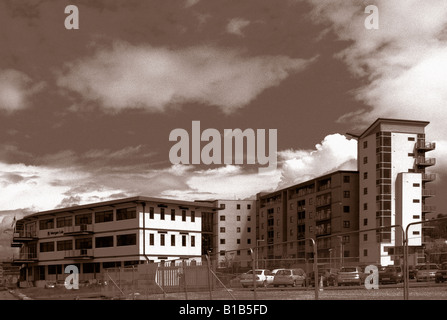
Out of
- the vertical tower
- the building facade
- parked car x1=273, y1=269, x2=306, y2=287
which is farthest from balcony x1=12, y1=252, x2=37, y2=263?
parked car x1=273, y1=269, x2=306, y2=287

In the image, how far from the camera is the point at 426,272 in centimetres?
1430

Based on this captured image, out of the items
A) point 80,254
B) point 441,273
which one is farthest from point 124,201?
point 441,273

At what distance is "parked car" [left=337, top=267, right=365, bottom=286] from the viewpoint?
18.9 metres

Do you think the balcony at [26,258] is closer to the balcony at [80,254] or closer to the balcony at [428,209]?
the balcony at [80,254]

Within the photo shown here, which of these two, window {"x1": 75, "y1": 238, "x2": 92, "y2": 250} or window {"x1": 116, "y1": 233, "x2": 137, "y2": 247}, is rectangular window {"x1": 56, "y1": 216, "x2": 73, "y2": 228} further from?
window {"x1": 116, "y1": 233, "x2": 137, "y2": 247}

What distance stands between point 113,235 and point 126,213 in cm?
385

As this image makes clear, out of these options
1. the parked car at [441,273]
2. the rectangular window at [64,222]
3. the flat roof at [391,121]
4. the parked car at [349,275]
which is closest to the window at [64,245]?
the rectangular window at [64,222]

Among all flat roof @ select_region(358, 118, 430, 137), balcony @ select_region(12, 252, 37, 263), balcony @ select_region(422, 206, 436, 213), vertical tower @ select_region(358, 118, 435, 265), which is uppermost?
flat roof @ select_region(358, 118, 430, 137)

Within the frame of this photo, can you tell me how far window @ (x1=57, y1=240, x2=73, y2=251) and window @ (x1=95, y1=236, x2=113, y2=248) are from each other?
6168 mm

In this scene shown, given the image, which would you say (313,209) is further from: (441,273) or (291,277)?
(441,273)

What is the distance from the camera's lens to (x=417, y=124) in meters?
111
